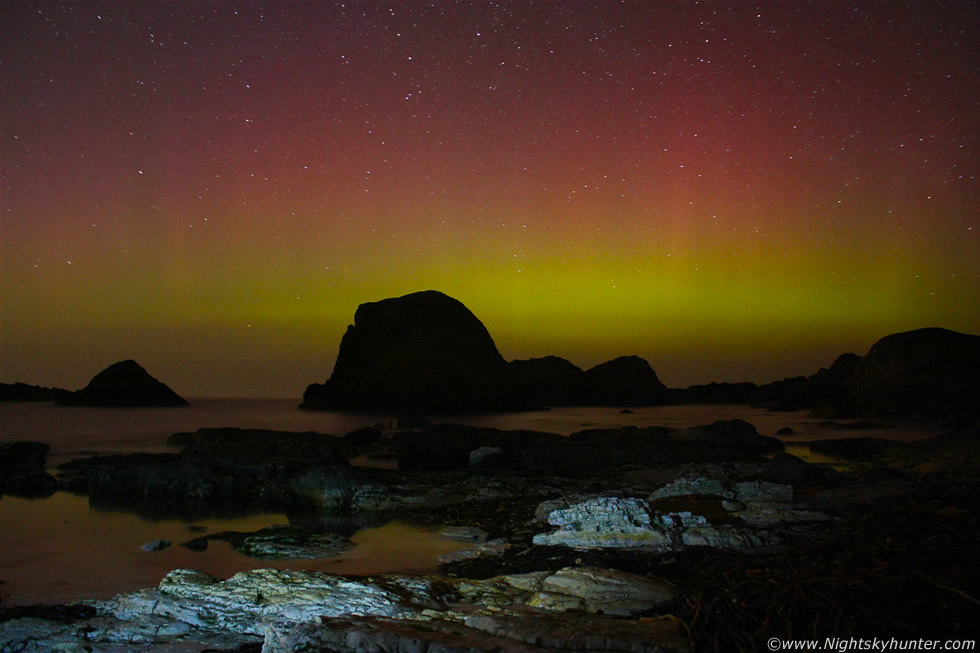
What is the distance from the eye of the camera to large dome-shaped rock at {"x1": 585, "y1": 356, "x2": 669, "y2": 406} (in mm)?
120688

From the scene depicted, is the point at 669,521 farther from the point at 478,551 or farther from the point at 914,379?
the point at 914,379

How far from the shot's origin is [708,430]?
2972 cm

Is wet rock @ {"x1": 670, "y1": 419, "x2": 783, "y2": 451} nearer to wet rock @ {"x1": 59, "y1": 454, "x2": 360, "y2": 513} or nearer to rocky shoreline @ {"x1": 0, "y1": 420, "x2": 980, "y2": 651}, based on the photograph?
rocky shoreline @ {"x1": 0, "y1": 420, "x2": 980, "y2": 651}

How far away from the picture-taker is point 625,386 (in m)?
123

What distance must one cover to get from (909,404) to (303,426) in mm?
47680

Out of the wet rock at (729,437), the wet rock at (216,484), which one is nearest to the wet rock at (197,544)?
the wet rock at (216,484)

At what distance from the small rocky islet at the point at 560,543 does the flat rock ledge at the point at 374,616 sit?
3cm

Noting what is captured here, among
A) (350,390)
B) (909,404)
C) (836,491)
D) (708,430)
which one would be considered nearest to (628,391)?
(350,390)

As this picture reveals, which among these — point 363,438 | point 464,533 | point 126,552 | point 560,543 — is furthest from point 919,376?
point 126,552

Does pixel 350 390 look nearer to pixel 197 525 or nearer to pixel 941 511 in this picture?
pixel 197 525

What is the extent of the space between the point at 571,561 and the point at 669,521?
2305 mm

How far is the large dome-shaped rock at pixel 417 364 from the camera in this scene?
88.0 m

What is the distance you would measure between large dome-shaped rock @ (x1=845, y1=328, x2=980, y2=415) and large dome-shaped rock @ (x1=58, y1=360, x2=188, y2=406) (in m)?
91.1

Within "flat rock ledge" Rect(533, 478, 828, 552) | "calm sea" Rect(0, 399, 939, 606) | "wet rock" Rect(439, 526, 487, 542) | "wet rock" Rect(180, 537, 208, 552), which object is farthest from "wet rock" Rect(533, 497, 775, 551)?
"wet rock" Rect(180, 537, 208, 552)
